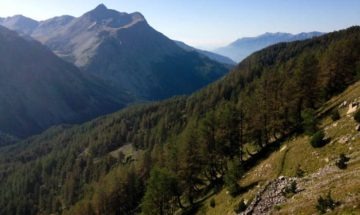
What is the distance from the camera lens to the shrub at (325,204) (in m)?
33.4

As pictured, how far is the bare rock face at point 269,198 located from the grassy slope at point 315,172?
2.05 m

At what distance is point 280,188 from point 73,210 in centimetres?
8666

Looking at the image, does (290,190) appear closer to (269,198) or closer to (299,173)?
(269,198)

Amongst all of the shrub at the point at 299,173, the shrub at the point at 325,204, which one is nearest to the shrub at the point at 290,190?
the shrub at the point at 299,173

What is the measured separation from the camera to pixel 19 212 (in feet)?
581

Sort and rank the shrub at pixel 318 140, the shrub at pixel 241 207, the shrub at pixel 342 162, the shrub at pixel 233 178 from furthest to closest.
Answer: the shrub at pixel 233 178 < the shrub at pixel 318 140 < the shrub at pixel 241 207 < the shrub at pixel 342 162

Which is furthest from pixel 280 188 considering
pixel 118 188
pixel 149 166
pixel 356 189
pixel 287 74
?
pixel 149 166

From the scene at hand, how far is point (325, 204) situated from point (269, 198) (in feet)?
41.5

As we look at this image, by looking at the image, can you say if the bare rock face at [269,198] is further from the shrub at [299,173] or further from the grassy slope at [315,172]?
the grassy slope at [315,172]

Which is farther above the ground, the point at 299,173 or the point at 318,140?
the point at 318,140

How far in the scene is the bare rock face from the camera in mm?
43672

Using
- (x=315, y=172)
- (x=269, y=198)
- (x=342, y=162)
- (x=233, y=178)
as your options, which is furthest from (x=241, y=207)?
(x=342, y=162)

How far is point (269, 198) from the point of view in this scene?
151ft

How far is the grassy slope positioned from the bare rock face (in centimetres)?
205
